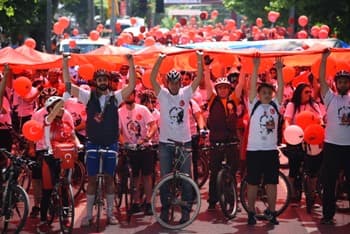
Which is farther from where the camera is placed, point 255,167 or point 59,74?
point 59,74

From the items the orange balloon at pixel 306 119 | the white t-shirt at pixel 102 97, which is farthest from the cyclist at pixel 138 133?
the orange balloon at pixel 306 119

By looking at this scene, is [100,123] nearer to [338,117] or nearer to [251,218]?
[251,218]

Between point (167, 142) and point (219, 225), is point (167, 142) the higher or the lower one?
the higher one

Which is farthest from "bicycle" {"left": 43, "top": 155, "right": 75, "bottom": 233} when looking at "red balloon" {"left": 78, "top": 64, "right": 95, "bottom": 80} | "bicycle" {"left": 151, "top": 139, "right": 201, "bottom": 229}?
"red balloon" {"left": 78, "top": 64, "right": 95, "bottom": 80}

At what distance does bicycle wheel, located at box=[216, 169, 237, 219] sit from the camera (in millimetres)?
10378

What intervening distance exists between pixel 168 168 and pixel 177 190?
0.32 meters

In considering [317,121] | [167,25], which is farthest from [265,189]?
[167,25]

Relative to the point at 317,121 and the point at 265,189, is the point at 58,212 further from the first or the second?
the point at 317,121

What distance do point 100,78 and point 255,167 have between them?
6.98 feet

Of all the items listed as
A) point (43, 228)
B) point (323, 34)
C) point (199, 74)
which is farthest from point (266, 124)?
point (323, 34)

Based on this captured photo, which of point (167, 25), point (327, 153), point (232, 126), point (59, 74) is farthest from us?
point (167, 25)

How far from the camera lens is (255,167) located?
388 inches

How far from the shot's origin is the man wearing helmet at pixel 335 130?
9.87 metres

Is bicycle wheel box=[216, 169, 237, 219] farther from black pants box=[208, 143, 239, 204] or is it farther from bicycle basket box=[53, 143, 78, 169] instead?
bicycle basket box=[53, 143, 78, 169]
